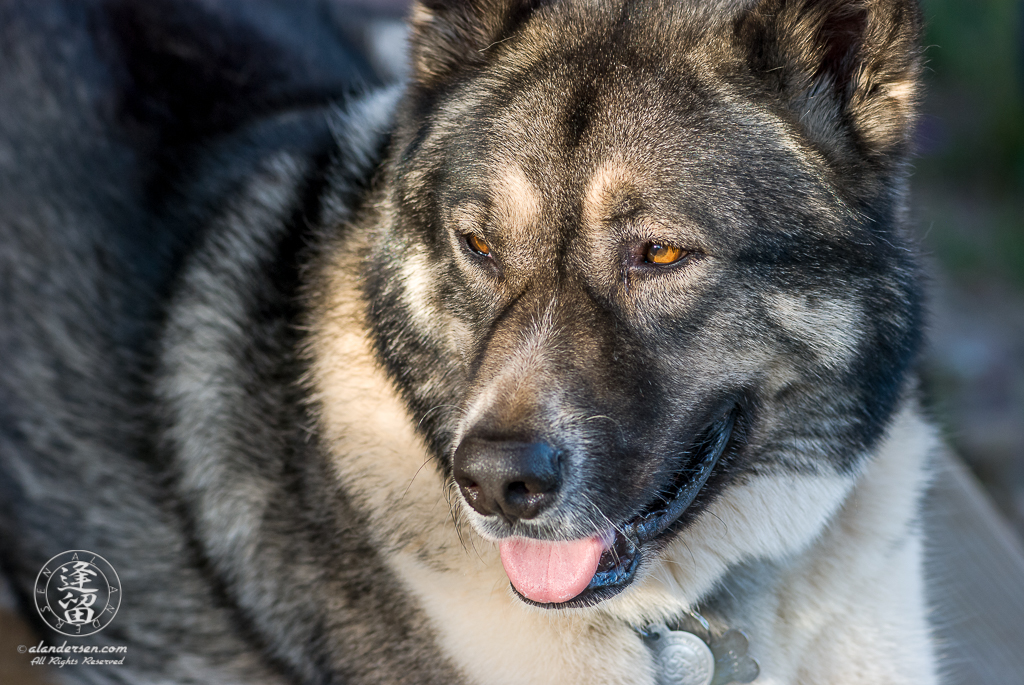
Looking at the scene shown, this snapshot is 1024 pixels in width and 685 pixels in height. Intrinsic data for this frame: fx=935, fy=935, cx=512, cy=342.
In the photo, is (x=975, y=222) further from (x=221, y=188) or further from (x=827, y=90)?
(x=221, y=188)

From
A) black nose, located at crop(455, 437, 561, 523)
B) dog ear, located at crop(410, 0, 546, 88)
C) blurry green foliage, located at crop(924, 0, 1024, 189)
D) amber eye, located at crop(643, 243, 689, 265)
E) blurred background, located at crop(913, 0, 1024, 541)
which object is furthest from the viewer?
blurry green foliage, located at crop(924, 0, 1024, 189)

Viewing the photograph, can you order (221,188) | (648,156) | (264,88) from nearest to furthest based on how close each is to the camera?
(648,156) < (221,188) < (264,88)

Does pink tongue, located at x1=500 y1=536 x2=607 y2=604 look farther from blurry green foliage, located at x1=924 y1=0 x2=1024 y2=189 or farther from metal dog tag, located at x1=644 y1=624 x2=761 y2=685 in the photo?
blurry green foliage, located at x1=924 y1=0 x2=1024 y2=189

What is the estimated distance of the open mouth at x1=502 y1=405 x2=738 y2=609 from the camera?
5.70 feet

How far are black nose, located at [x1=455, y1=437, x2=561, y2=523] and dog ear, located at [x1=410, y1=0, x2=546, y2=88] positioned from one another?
0.86m

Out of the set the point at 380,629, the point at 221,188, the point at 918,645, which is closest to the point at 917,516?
the point at 918,645

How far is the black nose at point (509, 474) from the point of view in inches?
61.4

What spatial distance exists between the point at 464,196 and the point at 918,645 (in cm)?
145

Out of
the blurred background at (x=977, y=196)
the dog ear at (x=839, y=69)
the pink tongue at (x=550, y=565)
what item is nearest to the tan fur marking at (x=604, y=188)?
the dog ear at (x=839, y=69)

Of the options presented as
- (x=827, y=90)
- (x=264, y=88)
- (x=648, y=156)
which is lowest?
(x=264, y=88)

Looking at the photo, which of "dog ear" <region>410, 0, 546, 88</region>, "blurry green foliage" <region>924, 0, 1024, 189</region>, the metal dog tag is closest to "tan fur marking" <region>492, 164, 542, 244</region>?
"dog ear" <region>410, 0, 546, 88</region>

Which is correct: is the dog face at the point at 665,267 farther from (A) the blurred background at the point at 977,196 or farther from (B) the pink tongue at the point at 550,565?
(A) the blurred background at the point at 977,196

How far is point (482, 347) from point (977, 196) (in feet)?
13.5

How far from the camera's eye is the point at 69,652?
91.7 inches
